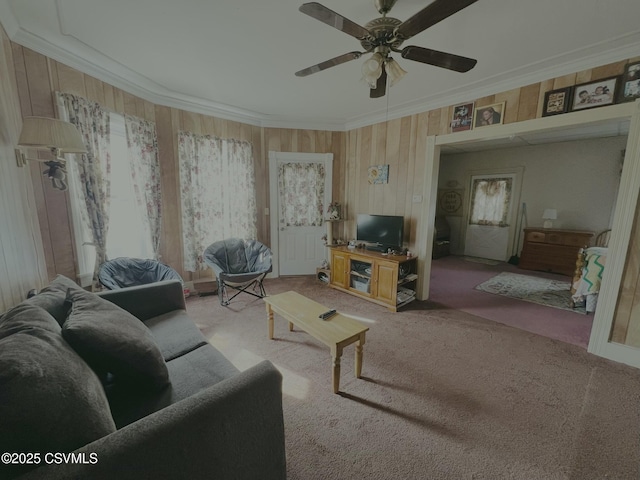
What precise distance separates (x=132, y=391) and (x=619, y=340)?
11.9 ft

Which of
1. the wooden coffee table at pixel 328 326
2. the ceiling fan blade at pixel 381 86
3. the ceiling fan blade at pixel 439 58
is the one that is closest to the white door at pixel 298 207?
the wooden coffee table at pixel 328 326

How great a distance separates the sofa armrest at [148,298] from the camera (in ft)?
6.30

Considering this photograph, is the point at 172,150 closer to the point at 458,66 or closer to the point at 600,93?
the point at 458,66

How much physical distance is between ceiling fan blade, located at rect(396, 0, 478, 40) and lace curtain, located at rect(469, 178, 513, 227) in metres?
5.51

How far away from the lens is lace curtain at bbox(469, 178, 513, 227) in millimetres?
5840

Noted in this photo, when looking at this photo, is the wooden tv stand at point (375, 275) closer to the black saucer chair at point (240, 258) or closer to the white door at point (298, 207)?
the white door at point (298, 207)

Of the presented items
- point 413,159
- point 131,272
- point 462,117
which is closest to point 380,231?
point 413,159

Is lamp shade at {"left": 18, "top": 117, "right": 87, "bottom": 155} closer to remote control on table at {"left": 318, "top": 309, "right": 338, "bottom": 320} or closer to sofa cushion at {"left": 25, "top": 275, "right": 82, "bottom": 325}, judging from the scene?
sofa cushion at {"left": 25, "top": 275, "right": 82, "bottom": 325}

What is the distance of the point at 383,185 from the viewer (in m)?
3.95

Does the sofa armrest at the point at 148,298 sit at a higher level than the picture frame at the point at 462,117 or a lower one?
lower

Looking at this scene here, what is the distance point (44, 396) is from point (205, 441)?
18.0 inches

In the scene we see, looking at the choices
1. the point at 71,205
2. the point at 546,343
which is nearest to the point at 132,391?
the point at 71,205

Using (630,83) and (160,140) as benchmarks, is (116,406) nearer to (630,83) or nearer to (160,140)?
(160,140)

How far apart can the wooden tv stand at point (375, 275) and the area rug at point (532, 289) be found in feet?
4.86
